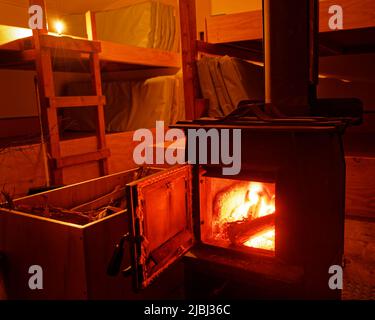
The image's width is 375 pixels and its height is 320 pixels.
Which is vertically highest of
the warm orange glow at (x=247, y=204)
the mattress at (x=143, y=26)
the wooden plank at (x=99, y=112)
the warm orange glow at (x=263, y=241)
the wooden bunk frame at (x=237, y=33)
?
the mattress at (x=143, y=26)

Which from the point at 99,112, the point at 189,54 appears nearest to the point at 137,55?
the point at 99,112

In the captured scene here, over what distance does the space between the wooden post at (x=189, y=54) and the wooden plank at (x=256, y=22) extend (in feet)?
0.39

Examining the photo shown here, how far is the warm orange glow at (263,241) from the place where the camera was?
1.52 metres

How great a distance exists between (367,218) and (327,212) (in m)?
1.13

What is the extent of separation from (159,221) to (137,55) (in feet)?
8.00

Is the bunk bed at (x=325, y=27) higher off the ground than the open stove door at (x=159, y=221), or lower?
higher

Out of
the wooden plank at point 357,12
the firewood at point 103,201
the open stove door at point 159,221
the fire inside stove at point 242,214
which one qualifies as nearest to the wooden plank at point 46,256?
the open stove door at point 159,221

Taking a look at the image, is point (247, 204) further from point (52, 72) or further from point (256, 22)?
point (52, 72)

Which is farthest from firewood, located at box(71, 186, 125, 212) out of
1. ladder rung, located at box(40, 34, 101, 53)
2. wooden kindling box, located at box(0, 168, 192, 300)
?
Result: ladder rung, located at box(40, 34, 101, 53)

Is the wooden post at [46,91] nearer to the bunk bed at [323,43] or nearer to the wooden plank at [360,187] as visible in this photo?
the bunk bed at [323,43]

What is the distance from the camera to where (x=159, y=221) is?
4.36 ft

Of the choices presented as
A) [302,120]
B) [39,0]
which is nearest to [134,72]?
[39,0]

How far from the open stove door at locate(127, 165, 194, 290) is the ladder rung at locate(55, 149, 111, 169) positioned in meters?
1.48

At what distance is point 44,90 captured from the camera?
249cm
